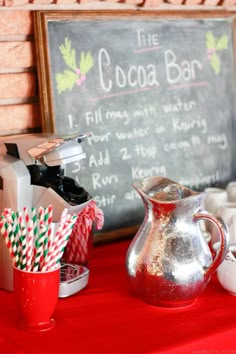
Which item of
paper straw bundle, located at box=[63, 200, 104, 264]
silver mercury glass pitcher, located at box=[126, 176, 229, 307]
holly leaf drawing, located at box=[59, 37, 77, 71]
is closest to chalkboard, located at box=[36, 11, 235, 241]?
holly leaf drawing, located at box=[59, 37, 77, 71]

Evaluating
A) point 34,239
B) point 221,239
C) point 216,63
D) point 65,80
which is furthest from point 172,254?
point 216,63

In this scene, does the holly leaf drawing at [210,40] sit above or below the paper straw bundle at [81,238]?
above

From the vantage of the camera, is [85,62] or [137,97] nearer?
[85,62]

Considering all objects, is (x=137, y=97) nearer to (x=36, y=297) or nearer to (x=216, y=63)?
(x=216, y=63)

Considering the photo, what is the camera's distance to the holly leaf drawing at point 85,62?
171cm

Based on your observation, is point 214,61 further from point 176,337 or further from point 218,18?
point 176,337

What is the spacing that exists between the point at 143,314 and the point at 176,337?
126 millimetres

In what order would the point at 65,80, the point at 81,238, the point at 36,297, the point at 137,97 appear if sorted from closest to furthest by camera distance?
the point at 36,297 < the point at 81,238 < the point at 65,80 < the point at 137,97

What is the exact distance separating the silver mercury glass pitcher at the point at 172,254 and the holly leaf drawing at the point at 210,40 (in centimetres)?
79

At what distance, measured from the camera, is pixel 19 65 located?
5.43 ft

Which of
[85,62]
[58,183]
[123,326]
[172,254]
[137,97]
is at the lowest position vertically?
[123,326]

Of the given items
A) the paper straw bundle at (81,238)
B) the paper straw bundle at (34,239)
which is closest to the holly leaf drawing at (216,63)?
the paper straw bundle at (81,238)

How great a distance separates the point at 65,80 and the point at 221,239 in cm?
63

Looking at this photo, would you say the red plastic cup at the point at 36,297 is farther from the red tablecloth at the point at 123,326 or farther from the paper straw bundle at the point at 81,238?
the paper straw bundle at the point at 81,238
